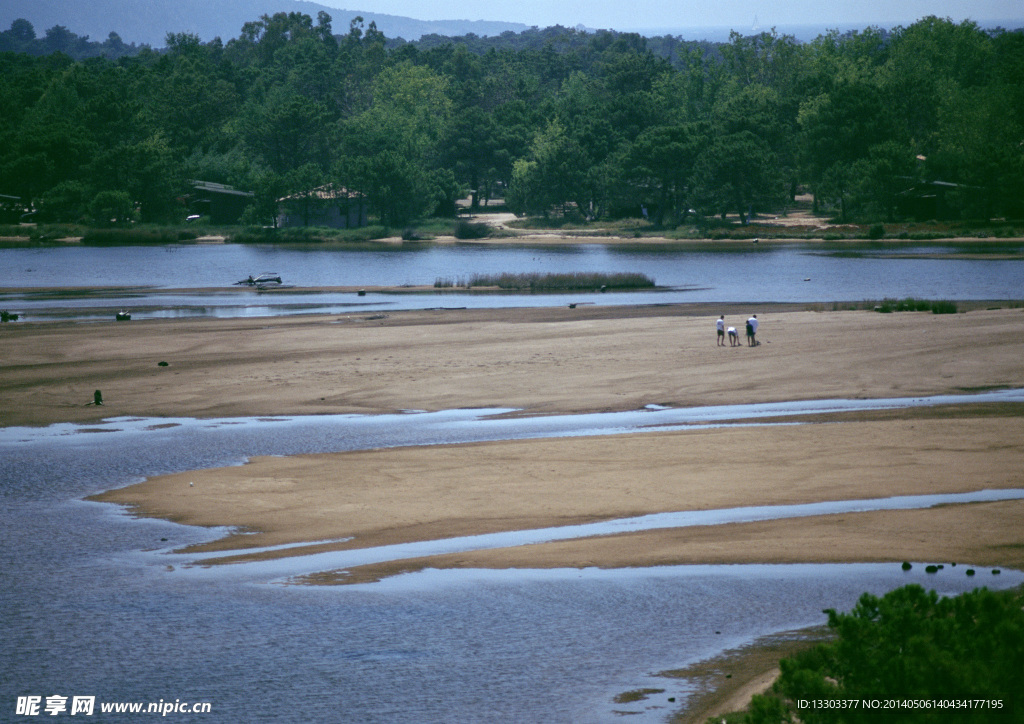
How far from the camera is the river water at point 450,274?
62.5 m

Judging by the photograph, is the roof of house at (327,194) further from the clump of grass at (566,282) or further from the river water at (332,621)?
the river water at (332,621)

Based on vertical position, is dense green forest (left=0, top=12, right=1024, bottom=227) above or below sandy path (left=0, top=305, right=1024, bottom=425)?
above

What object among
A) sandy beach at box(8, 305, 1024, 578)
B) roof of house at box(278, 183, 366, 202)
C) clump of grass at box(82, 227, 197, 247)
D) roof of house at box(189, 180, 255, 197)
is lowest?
sandy beach at box(8, 305, 1024, 578)

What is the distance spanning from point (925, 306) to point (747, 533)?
35.8 metres

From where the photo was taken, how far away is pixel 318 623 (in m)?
15.0

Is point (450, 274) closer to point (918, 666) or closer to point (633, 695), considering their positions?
point (633, 695)

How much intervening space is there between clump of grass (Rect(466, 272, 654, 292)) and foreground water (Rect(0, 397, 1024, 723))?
174ft

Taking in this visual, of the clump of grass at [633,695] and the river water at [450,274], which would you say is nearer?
the clump of grass at [633,695]

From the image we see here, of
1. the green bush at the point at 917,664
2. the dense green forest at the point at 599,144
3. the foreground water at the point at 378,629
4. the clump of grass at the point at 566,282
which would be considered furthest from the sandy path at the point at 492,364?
the dense green forest at the point at 599,144

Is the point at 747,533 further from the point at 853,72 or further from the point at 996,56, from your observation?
the point at 996,56

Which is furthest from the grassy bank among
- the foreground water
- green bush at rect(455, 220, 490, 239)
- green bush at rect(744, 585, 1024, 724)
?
green bush at rect(455, 220, 490, 239)

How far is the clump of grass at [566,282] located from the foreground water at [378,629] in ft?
174

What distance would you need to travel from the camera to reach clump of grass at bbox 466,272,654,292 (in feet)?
233

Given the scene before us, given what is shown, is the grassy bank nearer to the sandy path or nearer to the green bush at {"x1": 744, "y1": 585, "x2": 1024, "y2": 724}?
the green bush at {"x1": 744, "y1": 585, "x2": 1024, "y2": 724}
